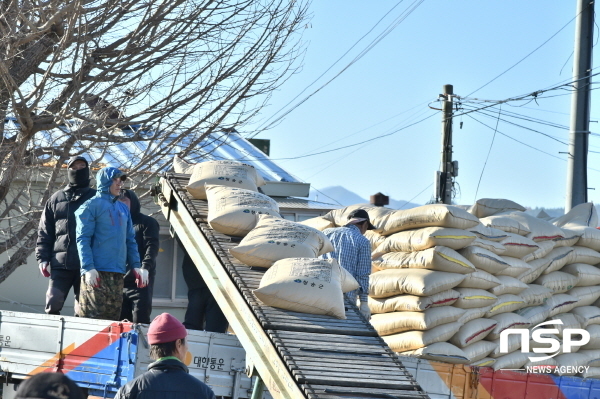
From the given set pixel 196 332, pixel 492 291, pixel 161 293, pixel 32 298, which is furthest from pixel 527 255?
pixel 32 298

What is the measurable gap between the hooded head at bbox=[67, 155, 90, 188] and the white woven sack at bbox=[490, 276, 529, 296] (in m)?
4.17

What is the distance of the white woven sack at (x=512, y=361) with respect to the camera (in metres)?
7.76

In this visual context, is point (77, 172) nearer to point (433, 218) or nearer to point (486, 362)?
point (433, 218)

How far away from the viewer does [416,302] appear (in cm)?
740

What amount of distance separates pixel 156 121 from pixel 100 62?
861 mm

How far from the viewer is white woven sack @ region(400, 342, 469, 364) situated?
7227mm

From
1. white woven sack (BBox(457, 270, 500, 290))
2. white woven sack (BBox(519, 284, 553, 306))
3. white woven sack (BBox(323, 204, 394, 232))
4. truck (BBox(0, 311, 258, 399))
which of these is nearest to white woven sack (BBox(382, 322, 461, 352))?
white woven sack (BBox(457, 270, 500, 290))

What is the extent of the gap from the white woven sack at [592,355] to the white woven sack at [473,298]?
4.53 feet

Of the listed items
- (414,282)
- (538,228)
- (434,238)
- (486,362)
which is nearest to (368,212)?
(434,238)

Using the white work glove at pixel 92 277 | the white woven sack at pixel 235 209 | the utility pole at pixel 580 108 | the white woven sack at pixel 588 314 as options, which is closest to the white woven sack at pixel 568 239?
the white woven sack at pixel 588 314

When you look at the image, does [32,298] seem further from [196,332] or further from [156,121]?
[196,332]

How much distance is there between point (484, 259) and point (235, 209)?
2674 millimetres

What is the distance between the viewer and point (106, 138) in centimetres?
820

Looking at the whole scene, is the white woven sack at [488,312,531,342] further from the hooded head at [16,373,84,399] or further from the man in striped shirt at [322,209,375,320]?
the hooded head at [16,373,84,399]
